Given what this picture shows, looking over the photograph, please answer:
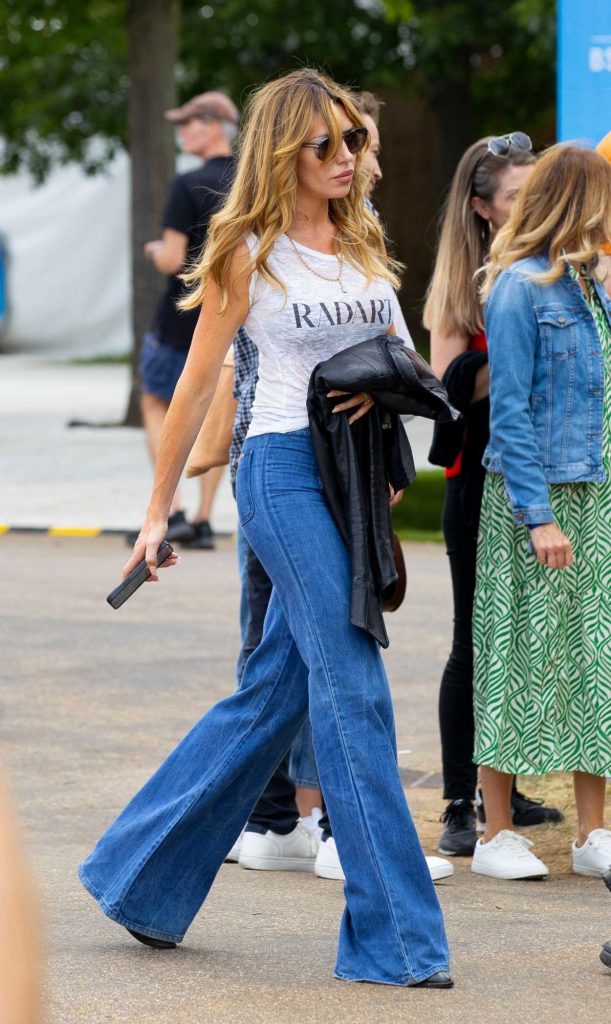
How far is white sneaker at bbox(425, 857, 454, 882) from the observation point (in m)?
4.28

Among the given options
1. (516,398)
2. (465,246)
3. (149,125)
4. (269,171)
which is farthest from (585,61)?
(149,125)

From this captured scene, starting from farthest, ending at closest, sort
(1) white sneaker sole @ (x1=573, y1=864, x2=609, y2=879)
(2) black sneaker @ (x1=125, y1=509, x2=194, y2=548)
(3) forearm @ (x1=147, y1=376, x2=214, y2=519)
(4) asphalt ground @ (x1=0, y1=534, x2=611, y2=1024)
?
(2) black sneaker @ (x1=125, y1=509, x2=194, y2=548), (1) white sneaker sole @ (x1=573, y1=864, x2=609, y2=879), (3) forearm @ (x1=147, y1=376, x2=214, y2=519), (4) asphalt ground @ (x1=0, y1=534, x2=611, y2=1024)

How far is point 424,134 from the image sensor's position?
1252 inches

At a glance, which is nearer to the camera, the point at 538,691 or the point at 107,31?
the point at 538,691

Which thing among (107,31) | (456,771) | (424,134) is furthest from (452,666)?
(424,134)

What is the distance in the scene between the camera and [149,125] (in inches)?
646

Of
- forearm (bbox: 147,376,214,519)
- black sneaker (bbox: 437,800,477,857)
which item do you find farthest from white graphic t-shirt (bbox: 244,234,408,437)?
black sneaker (bbox: 437,800,477,857)

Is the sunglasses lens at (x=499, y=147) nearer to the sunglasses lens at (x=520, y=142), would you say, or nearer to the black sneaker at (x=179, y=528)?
the sunglasses lens at (x=520, y=142)

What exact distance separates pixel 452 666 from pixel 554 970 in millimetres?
1285

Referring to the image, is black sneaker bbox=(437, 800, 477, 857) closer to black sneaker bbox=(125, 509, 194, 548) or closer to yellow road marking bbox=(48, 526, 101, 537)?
black sneaker bbox=(125, 509, 194, 548)

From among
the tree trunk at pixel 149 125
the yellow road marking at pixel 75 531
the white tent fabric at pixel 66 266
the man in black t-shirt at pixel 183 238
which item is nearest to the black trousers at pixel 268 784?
the man in black t-shirt at pixel 183 238

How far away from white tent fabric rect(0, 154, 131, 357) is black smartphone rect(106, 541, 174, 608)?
33477mm

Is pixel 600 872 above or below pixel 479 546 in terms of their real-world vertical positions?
below

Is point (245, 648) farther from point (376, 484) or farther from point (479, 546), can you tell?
point (376, 484)
